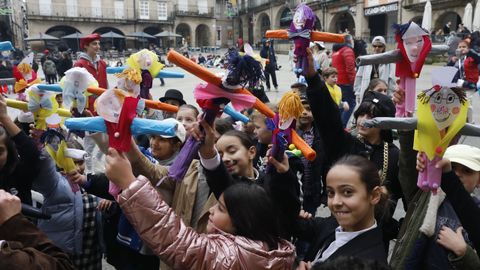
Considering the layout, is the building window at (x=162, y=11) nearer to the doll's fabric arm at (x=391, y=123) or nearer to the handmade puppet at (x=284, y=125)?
the handmade puppet at (x=284, y=125)

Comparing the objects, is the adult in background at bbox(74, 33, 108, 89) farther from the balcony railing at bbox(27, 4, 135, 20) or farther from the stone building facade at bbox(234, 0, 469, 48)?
the balcony railing at bbox(27, 4, 135, 20)

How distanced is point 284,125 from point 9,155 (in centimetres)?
145

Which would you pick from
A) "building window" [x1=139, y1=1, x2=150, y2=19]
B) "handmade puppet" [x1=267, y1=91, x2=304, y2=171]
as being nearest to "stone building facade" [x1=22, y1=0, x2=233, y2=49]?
"building window" [x1=139, y1=1, x2=150, y2=19]

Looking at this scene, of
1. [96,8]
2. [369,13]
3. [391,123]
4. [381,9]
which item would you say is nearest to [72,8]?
[96,8]

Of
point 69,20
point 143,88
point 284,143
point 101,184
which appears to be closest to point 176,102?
point 143,88

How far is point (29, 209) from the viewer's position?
1837 mm

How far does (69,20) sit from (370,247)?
45.0m

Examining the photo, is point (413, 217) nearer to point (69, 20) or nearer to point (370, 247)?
point (370, 247)

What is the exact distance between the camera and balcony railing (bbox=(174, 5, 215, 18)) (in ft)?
156

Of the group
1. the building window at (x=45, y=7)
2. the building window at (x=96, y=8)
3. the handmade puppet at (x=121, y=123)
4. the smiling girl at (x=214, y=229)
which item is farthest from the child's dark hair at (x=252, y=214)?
the building window at (x=96, y=8)

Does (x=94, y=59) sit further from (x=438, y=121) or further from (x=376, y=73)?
(x=438, y=121)

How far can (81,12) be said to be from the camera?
42.3 m

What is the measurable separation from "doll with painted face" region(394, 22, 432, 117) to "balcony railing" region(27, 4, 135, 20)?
145 feet

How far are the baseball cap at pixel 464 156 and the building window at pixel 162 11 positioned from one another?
4702cm
